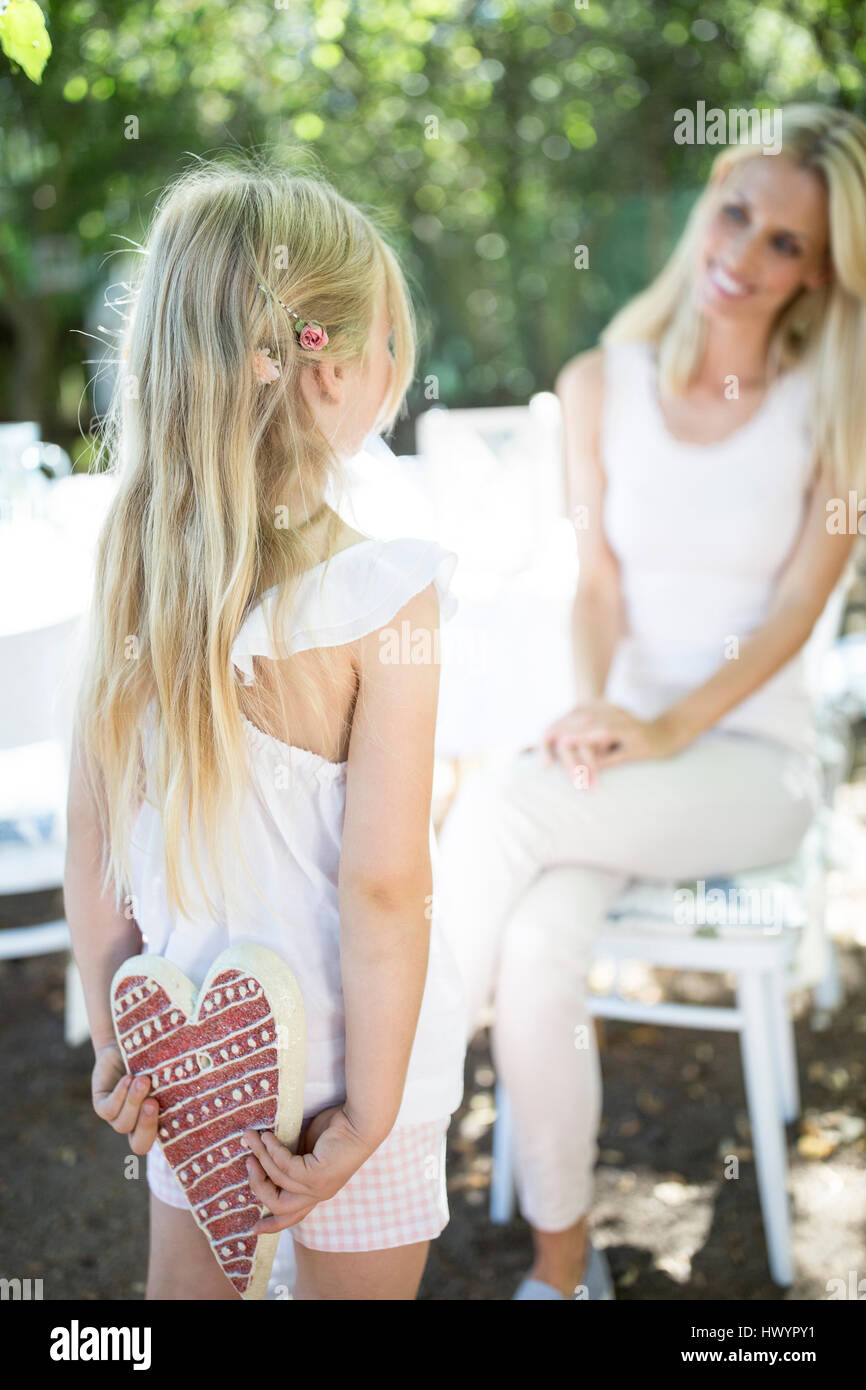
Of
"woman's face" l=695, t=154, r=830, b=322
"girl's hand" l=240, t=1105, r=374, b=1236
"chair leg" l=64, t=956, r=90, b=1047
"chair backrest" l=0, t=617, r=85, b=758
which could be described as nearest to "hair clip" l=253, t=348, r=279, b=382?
"girl's hand" l=240, t=1105, r=374, b=1236

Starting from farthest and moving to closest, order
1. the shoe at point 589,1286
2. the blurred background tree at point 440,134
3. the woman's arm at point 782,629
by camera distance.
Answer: the blurred background tree at point 440,134 → the woman's arm at point 782,629 → the shoe at point 589,1286

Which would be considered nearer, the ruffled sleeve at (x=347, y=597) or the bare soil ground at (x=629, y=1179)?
the ruffled sleeve at (x=347, y=597)

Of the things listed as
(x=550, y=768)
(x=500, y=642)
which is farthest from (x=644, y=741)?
(x=500, y=642)

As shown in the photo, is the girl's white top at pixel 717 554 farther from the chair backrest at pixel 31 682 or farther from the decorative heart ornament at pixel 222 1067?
the decorative heart ornament at pixel 222 1067

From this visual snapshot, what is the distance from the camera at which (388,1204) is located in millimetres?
1264

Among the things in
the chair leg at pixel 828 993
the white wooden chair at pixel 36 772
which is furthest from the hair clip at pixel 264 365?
the chair leg at pixel 828 993

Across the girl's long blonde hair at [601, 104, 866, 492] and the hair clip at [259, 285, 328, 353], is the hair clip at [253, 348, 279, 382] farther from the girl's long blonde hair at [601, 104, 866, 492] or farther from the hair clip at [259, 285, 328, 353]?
the girl's long blonde hair at [601, 104, 866, 492]

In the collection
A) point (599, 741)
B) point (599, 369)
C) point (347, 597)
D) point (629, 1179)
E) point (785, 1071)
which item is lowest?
point (629, 1179)

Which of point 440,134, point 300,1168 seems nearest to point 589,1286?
point 300,1168

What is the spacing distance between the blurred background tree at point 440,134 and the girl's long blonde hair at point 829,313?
213 centimetres

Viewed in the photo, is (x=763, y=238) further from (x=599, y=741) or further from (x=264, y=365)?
(x=264, y=365)

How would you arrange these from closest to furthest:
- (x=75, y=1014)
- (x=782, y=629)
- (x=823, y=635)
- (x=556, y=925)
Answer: (x=556, y=925), (x=782, y=629), (x=823, y=635), (x=75, y=1014)

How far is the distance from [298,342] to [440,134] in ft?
26.0

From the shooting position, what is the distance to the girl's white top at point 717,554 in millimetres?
2133
